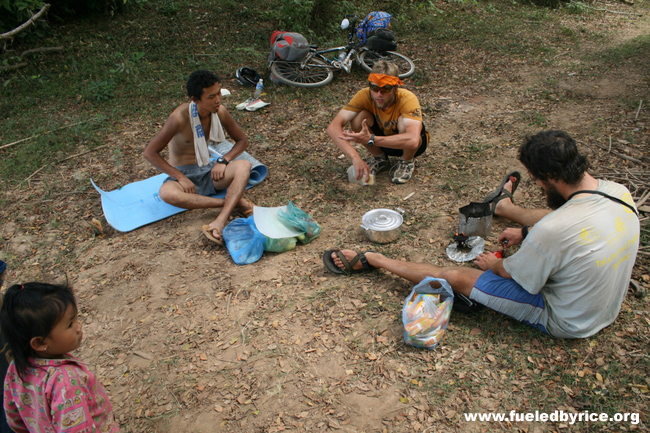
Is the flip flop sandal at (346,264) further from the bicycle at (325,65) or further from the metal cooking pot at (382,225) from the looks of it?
the bicycle at (325,65)

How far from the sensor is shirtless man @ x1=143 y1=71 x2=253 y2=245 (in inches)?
157

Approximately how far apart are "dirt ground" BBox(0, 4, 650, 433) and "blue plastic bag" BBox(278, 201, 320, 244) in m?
0.10

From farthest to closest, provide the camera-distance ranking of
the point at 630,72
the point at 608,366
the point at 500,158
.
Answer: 1. the point at 630,72
2. the point at 500,158
3. the point at 608,366

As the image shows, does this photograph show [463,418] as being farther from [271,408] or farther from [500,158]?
[500,158]

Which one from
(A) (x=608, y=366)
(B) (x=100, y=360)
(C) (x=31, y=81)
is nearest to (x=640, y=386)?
(A) (x=608, y=366)

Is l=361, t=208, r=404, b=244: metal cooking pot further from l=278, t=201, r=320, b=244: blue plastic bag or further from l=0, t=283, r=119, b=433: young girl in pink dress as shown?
l=0, t=283, r=119, b=433: young girl in pink dress

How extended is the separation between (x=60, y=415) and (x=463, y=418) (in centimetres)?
188

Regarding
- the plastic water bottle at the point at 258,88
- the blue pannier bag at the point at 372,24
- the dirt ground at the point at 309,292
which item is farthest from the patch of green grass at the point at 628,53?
the plastic water bottle at the point at 258,88

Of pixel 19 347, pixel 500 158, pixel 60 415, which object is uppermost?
pixel 19 347

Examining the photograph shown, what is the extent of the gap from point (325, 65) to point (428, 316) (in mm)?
5236

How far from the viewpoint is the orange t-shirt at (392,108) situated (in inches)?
170

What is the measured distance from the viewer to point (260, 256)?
3689 millimetres

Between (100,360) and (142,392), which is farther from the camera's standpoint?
(100,360)

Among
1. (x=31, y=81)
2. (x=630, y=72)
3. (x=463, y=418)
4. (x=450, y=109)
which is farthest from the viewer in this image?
(x=31, y=81)
